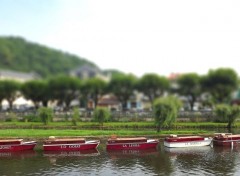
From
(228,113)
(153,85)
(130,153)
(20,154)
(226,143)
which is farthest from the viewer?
(153,85)

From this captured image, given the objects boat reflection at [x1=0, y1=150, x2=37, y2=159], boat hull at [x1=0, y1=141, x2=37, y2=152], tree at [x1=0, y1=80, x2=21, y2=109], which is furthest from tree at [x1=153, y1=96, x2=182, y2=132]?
tree at [x1=0, y1=80, x2=21, y2=109]

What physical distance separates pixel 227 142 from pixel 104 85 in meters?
60.5

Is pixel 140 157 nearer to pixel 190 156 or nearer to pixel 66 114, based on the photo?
pixel 190 156

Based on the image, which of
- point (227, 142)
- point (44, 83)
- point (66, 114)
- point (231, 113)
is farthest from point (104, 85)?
point (227, 142)

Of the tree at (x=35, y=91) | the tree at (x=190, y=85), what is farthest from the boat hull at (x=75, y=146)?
the tree at (x=190, y=85)

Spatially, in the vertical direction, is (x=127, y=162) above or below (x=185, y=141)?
below

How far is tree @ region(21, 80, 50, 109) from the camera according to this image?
96.1 metres

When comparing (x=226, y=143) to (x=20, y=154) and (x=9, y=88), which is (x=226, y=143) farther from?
(x=9, y=88)

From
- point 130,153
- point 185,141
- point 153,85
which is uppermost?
point 153,85

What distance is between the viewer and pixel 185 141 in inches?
1774

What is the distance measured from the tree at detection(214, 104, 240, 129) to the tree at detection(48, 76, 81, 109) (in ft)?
157

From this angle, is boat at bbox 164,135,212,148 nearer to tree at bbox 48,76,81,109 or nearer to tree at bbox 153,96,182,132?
tree at bbox 153,96,182,132

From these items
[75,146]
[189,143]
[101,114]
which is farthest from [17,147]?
[189,143]

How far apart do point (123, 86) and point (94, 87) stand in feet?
30.0
